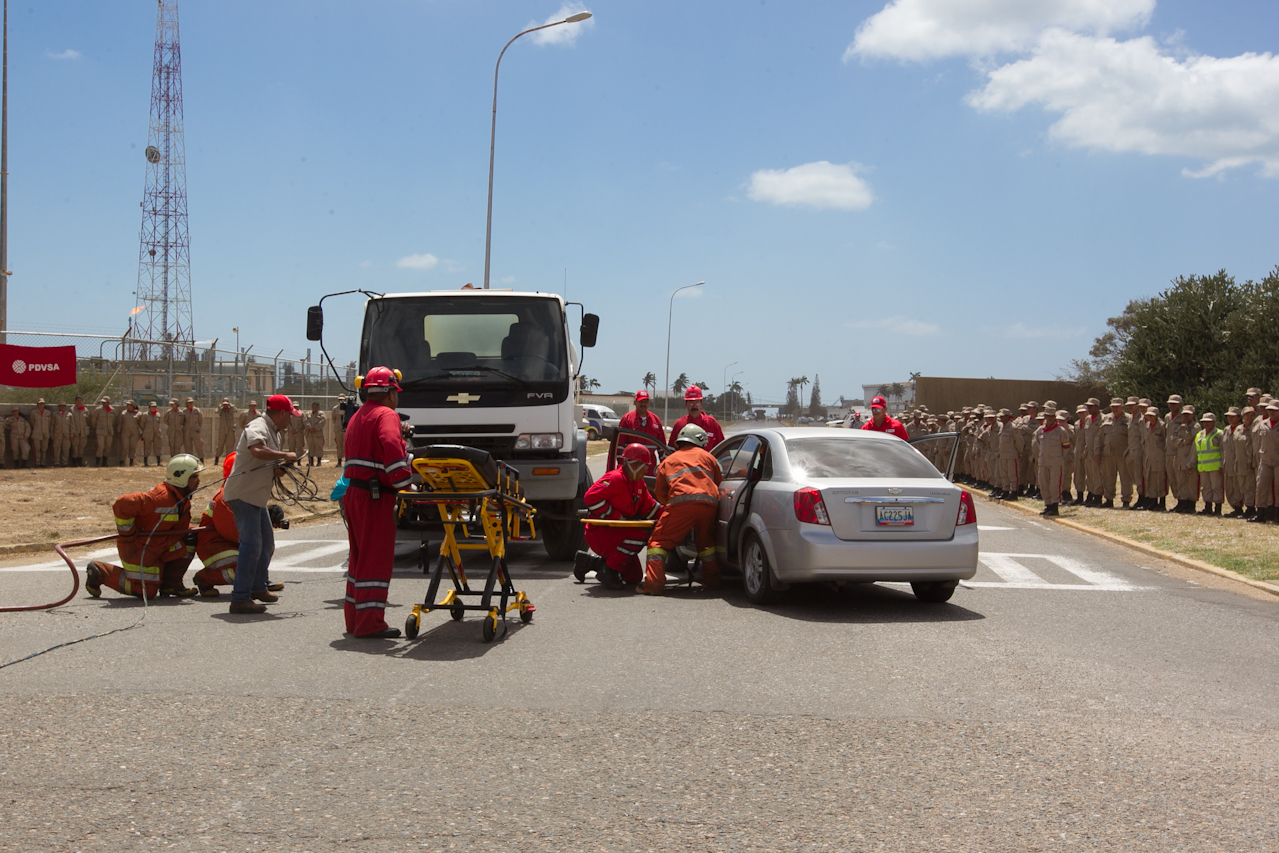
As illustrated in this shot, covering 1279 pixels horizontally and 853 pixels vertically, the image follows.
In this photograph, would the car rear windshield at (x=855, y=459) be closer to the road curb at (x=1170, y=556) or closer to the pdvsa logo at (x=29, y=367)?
the road curb at (x=1170, y=556)

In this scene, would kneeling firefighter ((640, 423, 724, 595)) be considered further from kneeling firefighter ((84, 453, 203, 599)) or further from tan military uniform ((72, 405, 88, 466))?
tan military uniform ((72, 405, 88, 466))

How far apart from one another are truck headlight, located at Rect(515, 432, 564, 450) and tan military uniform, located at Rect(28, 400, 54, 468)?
60.2 ft

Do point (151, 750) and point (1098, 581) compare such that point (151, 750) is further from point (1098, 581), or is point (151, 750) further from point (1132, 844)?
point (1098, 581)

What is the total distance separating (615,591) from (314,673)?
160 inches

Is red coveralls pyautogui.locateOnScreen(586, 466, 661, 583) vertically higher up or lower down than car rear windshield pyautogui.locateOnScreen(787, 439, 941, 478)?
lower down

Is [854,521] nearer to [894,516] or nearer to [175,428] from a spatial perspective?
[894,516]

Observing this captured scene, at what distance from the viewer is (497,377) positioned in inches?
462

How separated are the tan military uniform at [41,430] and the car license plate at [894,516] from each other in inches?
891

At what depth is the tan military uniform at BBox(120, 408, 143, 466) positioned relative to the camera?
2697cm

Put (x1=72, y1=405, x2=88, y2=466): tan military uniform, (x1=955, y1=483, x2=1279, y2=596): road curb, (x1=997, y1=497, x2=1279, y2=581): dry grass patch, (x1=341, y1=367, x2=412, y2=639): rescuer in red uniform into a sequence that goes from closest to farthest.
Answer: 1. (x1=341, y1=367, x2=412, y2=639): rescuer in red uniform
2. (x1=955, y1=483, x2=1279, y2=596): road curb
3. (x1=997, y1=497, x2=1279, y2=581): dry grass patch
4. (x1=72, y1=405, x2=88, y2=466): tan military uniform

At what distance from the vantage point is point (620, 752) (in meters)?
4.95

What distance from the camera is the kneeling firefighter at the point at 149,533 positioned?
9320 mm

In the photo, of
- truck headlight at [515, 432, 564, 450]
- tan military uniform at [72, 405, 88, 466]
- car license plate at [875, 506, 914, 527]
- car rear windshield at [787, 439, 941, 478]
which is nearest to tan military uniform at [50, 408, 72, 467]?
tan military uniform at [72, 405, 88, 466]

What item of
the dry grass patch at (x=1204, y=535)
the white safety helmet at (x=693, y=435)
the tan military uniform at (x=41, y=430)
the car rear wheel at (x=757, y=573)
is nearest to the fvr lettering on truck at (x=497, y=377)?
the white safety helmet at (x=693, y=435)
